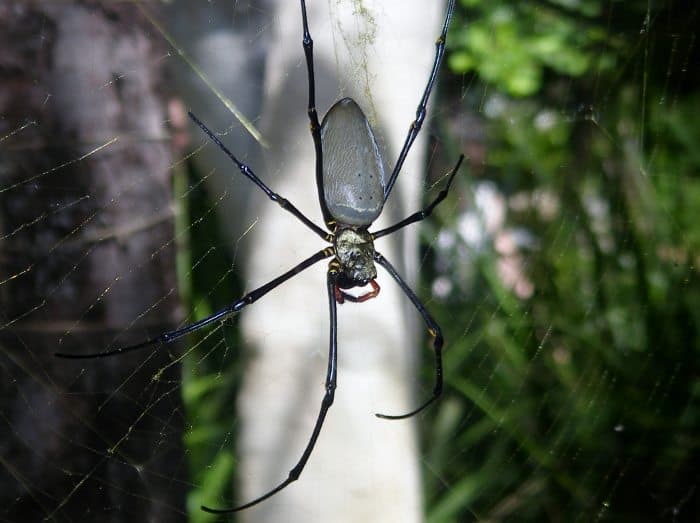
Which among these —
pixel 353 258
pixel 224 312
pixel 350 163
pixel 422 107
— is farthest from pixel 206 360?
pixel 422 107

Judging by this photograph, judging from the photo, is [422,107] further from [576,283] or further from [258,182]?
[576,283]

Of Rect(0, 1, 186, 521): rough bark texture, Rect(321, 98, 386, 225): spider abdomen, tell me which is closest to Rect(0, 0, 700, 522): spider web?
Rect(0, 1, 186, 521): rough bark texture

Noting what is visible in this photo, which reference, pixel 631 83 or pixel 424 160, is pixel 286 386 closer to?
pixel 424 160

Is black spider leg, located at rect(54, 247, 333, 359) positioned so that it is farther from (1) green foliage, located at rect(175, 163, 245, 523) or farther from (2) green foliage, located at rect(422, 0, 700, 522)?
(2) green foliage, located at rect(422, 0, 700, 522)

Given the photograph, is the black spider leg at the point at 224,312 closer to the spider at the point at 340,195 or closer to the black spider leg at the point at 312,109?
the spider at the point at 340,195

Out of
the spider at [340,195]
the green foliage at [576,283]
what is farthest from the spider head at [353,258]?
the green foliage at [576,283]
